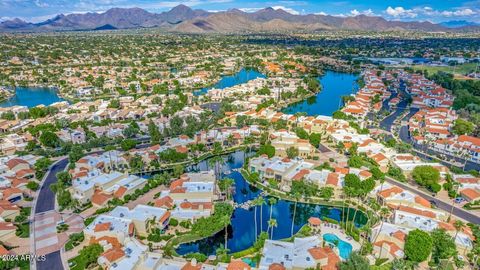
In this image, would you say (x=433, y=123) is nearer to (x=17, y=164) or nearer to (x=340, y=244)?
(x=340, y=244)

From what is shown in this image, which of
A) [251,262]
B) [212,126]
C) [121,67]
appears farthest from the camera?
[121,67]

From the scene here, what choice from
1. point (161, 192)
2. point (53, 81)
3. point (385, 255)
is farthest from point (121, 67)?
point (385, 255)

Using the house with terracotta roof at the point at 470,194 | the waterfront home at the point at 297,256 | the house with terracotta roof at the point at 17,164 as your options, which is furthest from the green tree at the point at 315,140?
the house with terracotta roof at the point at 17,164

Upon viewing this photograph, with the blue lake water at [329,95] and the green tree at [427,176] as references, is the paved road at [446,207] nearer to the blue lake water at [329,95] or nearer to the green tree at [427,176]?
the green tree at [427,176]

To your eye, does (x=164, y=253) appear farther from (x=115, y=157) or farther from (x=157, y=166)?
(x=115, y=157)

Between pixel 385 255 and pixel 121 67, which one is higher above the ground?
pixel 121 67

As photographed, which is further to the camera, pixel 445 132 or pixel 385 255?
pixel 445 132
